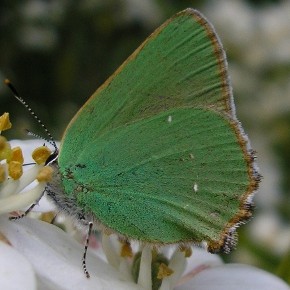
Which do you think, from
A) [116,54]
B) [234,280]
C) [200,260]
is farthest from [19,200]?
[116,54]

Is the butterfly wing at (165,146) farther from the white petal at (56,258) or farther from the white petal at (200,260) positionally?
the white petal at (200,260)

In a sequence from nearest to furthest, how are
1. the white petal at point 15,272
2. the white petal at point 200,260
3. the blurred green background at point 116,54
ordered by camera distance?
the white petal at point 15,272 < the white petal at point 200,260 < the blurred green background at point 116,54

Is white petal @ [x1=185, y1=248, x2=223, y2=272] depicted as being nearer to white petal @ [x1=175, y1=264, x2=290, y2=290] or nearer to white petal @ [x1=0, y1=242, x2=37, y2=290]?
white petal @ [x1=175, y1=264, x2=290, y2=290]

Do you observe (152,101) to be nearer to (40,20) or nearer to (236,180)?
(236,180)

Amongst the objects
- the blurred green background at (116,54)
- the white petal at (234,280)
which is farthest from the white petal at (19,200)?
the blurred green background at (116,54)

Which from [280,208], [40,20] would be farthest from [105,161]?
[40,20]
